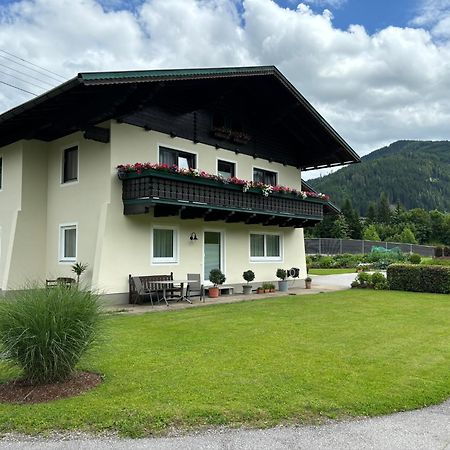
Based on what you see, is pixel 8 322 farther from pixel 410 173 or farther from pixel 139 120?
pixel 410 173

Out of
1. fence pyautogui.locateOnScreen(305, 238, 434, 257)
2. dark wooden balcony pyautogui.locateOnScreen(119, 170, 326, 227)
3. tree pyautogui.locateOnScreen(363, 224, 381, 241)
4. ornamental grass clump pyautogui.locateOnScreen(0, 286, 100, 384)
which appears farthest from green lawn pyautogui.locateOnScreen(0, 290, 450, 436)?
tree pyautogui.locateOnScreen(363, 224, 381, 241)

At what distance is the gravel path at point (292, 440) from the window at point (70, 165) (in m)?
12.0

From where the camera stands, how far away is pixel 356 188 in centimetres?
13100

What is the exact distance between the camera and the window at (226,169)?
17.3 meters

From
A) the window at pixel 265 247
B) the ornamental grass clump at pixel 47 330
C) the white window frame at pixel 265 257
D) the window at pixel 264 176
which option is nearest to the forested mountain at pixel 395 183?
the white window frame at pixel 265 257

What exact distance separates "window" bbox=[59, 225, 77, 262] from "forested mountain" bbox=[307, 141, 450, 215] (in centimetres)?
10909

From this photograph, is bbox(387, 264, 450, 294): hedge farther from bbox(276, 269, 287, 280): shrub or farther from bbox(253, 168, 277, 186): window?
bbox(253, 168, 277, 186): window

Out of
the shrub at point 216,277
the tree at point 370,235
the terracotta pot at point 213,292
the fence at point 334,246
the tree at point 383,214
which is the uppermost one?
the tree at point 383,214

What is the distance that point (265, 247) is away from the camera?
761 inches

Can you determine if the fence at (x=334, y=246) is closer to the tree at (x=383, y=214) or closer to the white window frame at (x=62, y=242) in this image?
the white window frame at (x=62, y=242)

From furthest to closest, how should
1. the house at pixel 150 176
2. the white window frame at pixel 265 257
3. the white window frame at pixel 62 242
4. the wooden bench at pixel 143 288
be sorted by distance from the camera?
the white window frame at pixel 265 257, the white window frame at pixel 62 242, the wooden bench at pixel 143 288, the house at pixel 150 176

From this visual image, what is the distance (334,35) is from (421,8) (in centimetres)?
339

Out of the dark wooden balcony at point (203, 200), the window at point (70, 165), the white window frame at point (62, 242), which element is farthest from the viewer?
the window at point (70, 165)

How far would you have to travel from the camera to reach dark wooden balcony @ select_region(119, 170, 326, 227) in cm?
1324
